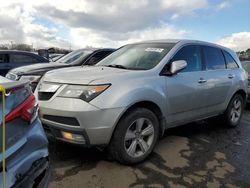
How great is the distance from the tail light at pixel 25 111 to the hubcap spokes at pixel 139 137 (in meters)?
1.74

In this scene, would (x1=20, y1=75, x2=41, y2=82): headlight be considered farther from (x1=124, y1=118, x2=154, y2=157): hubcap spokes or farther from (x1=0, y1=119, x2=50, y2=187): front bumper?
(x1=0, y1=119, x2=50, y2=187): front bumper

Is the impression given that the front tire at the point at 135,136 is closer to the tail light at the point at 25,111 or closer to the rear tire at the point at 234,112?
the tail light at the point at 25,111

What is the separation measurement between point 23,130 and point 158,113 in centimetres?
248

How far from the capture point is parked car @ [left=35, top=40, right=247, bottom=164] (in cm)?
349

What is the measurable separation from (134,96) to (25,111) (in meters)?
1.87

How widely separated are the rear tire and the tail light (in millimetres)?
4488

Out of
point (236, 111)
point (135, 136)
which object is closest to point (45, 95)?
point (135, 136)

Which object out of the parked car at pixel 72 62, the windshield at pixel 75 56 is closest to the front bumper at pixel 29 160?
the parked car at pixel 72 62

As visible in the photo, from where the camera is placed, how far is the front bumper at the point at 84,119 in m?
3.43

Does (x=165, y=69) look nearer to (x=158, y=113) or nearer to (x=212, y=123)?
(x=158, y=113)

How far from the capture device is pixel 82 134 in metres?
3.47

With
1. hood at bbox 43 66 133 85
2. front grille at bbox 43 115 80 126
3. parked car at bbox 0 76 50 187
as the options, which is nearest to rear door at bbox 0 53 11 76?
hood at bbox 43 66 133 85

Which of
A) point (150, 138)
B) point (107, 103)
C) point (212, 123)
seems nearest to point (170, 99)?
point (150, 138)

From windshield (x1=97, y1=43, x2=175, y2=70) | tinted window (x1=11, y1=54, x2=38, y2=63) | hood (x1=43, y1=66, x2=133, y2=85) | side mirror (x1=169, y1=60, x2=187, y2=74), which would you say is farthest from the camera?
tinted window (x1=11, y1=54, x2=38, y2=63)
